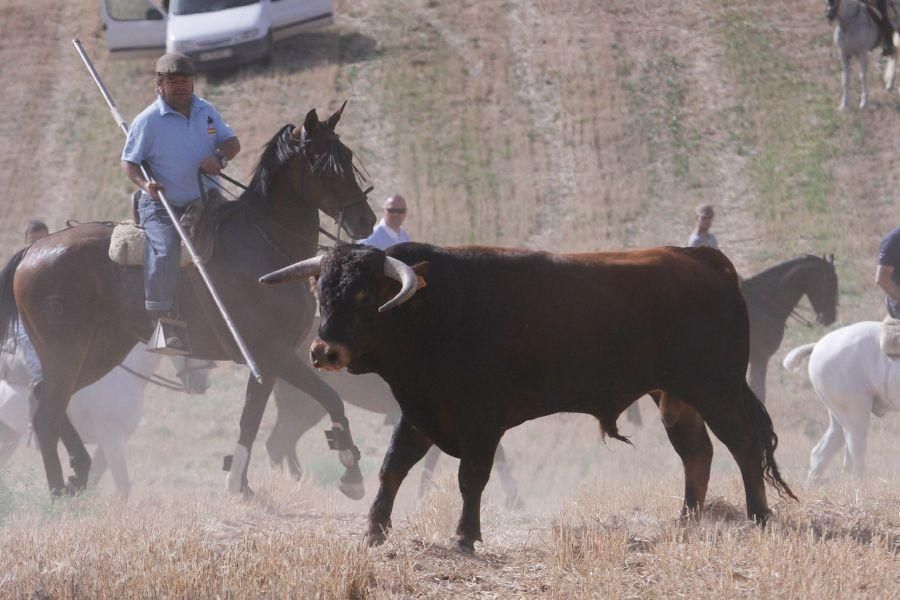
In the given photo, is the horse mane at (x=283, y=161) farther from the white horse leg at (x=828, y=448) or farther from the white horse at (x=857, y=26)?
the white horse at (x=857, y=26)

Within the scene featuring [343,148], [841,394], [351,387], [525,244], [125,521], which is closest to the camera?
[125,521]

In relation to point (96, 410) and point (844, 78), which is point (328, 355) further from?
point (844, 78)

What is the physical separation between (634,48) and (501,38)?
3.32 metres

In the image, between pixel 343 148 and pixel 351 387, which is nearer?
pixel 343 148

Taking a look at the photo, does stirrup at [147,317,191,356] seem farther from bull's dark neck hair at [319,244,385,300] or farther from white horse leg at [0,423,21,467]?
bull's dark neck hair at [319,244,385,300]

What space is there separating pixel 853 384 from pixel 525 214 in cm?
1385

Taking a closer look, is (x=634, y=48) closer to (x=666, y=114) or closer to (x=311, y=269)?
(x=666, y=114)

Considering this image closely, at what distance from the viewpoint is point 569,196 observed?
2617 centimetres

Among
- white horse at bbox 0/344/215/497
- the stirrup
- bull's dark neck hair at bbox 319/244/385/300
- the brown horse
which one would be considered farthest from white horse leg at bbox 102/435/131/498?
bull's dark neck hair at bbox 319/244/385/300

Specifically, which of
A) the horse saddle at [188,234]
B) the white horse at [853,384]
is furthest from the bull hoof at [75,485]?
the white horse at [853,384]

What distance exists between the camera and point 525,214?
83.3 feet

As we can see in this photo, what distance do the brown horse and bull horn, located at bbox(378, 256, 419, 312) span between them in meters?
2.82

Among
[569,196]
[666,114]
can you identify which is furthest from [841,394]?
[666,114]

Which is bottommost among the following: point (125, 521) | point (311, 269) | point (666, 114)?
point (125, 521)
